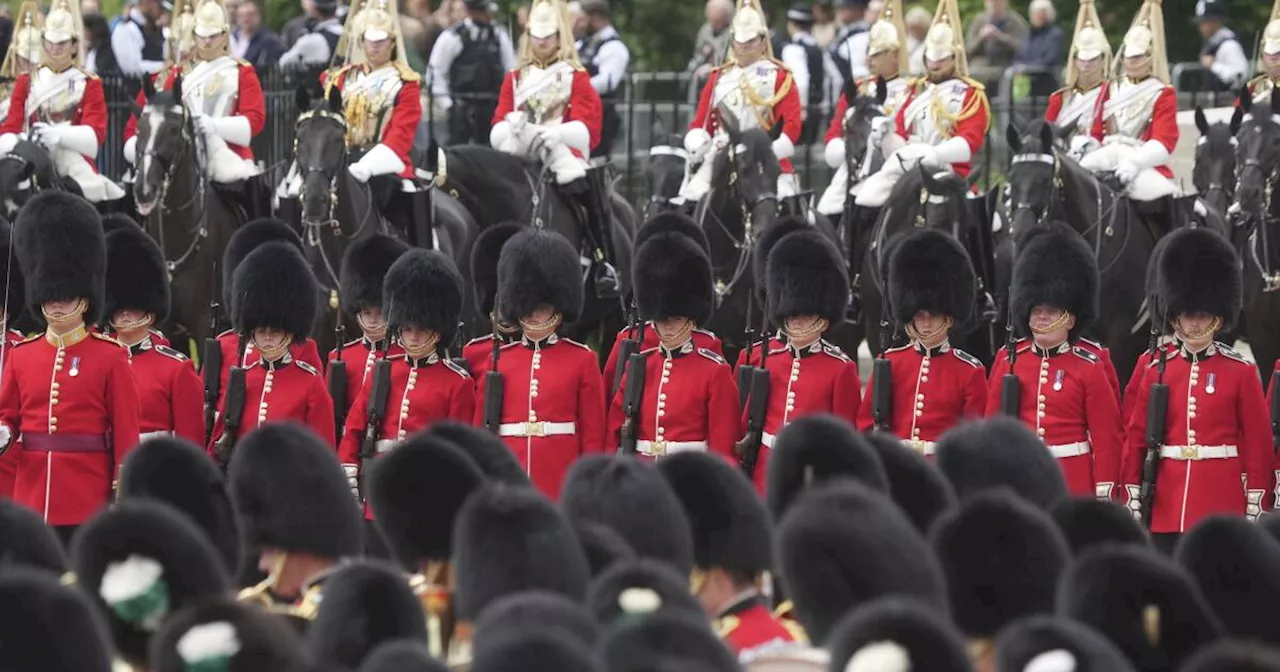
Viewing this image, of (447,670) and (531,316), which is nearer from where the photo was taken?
(447,670)

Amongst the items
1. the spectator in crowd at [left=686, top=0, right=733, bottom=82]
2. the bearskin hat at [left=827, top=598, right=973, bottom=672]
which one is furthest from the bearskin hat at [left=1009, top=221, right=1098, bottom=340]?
the spectator in crowd at [left=686, top=0, right=733, bottom=82]

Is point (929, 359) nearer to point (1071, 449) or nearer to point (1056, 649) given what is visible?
point (1071, 449)

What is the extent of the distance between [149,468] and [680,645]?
2.27 metres

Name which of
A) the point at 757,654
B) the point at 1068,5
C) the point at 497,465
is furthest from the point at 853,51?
the point at 757,654

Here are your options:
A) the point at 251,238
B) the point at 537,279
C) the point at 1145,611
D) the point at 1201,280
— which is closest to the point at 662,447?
the point at 537,279

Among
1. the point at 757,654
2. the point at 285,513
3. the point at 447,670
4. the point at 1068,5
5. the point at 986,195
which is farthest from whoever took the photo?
the point at 1068,5

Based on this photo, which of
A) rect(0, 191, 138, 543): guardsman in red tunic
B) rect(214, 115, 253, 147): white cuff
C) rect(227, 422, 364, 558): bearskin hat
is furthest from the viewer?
rect(214, 115, 253, 147): white cuff

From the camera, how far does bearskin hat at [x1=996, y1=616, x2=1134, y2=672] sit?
479 cm

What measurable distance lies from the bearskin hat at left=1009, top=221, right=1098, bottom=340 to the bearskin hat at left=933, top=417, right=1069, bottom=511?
Result: 255cm

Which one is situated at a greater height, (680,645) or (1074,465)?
(680,645)

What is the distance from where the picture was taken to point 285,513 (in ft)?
21.2

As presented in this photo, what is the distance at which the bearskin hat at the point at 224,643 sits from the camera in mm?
4961

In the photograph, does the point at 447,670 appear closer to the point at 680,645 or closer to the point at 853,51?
the point at 680,645

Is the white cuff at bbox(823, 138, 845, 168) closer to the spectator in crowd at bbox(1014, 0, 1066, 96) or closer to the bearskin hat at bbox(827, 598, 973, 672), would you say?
the spectator in crowd at bbox(1014, 0, 1066, 96)
